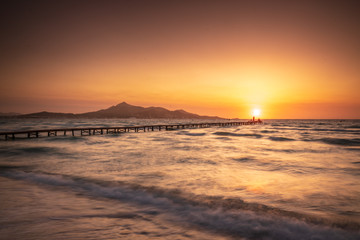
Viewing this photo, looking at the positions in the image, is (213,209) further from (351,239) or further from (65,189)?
(65,189)

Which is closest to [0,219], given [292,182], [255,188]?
[255,188]

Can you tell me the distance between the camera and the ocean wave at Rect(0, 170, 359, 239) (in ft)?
15.5

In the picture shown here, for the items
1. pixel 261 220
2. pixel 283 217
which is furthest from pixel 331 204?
pixel 261 220

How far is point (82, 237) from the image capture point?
13.8 feet

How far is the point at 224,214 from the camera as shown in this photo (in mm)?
5617

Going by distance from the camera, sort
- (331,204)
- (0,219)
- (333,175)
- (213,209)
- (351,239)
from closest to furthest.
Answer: (351,239) < (0,219) < (213,209) < (331,204) < (333,175)

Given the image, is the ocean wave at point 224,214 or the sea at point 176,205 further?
the ocean wave at point 224,214

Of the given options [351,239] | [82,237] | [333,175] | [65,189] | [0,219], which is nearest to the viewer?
[82,237]

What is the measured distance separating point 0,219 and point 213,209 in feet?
17.4

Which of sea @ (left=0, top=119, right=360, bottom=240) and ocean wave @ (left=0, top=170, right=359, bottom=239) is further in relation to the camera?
ocean wave @ (left=0, top=170, right=359, bottom=239)

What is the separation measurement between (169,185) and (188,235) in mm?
4153

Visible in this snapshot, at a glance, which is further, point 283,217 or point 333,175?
point 333,175

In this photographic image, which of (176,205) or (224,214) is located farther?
(176,205)

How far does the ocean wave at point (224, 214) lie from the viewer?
15.5ft
